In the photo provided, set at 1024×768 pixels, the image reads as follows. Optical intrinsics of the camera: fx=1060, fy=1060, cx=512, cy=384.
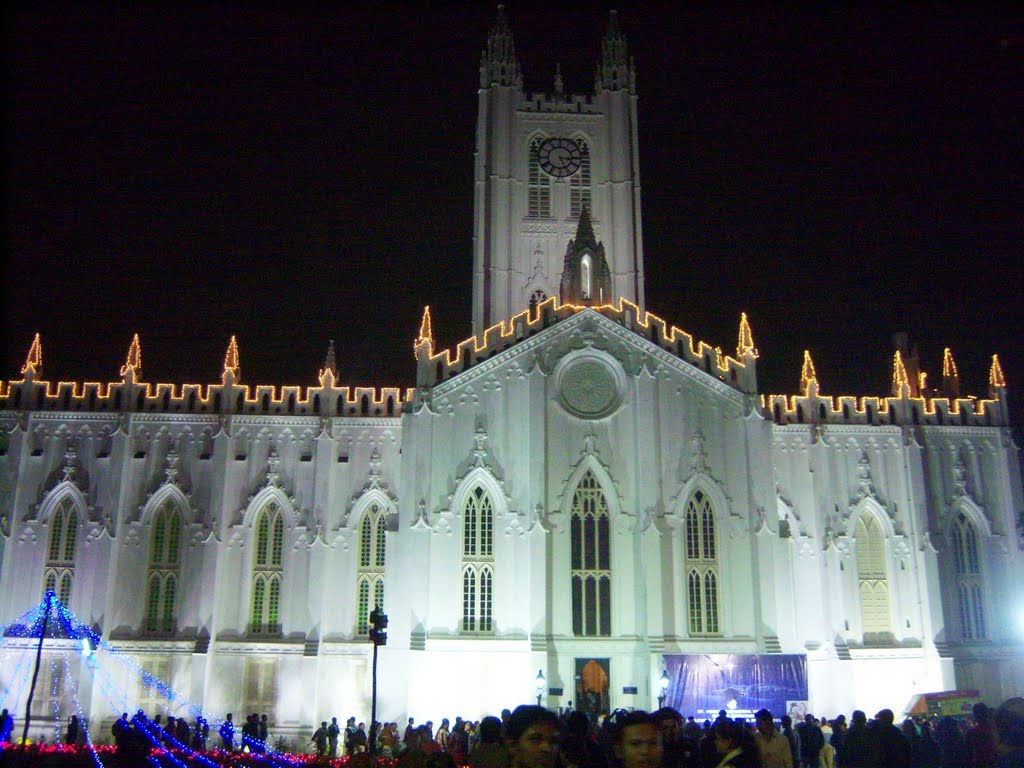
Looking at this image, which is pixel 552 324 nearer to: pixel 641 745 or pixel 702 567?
pixel 702 567

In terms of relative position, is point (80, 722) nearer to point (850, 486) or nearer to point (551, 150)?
point (850, 486)

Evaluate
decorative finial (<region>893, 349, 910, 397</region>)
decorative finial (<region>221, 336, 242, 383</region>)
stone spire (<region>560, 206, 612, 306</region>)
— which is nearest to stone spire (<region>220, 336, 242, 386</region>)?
decorative finial (<region>221, 336, 242, 383</region>)

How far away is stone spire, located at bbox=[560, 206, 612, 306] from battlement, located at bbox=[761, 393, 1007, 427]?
27.1ft

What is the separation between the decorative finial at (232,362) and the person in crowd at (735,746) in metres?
34.8

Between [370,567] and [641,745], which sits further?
[370,567]

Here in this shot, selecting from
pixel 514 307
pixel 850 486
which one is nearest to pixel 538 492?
pixel 850 486

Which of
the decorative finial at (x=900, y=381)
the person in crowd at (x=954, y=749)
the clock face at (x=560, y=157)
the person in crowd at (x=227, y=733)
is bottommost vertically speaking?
the person in crowd at (x=227, y=733)

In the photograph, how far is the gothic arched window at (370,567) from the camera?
138 feet

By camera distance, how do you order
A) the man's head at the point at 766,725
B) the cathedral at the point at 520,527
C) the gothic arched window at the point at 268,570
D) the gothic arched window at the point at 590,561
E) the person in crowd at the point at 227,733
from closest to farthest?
the man's head at the point at 766,725 → the person in crowd at the point at 227,733 → the cathedral at the point at 520,527 → the gothic arched window at the point at 590,561 → the gothic arched window at the point at 268,570

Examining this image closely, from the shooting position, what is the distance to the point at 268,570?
42469 millimetres

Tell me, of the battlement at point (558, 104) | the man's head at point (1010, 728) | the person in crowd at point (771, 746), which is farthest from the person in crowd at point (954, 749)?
the battlement at point (558, 104)

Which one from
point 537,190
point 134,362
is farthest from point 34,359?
point 537,190

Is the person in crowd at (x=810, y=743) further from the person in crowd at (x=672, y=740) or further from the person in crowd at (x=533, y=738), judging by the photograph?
the person in crowd at (x=533, y=738)

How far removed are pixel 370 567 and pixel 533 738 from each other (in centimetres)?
3646
